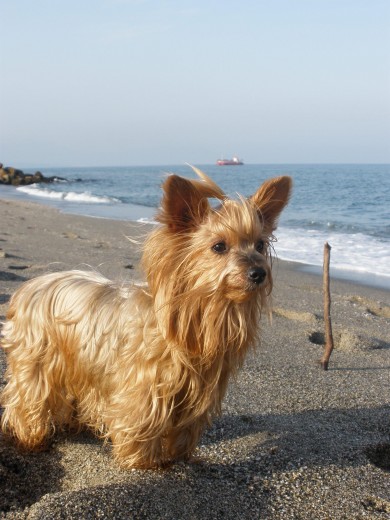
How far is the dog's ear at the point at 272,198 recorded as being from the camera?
3883mm

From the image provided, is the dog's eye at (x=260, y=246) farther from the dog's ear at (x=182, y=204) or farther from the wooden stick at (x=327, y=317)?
the wooden stick at (x=327, y=317)

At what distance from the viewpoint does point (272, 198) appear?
3947mm

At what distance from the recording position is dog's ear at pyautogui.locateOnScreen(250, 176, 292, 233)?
3883mm

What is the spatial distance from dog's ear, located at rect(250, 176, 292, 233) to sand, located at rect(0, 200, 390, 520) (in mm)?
726

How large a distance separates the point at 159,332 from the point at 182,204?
0.74 m

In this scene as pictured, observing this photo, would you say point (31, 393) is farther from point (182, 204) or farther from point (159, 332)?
point (182, 204)

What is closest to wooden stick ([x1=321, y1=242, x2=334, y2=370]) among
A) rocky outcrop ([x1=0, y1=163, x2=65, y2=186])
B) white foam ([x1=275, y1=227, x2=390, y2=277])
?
white foam ([x1=275, y1=227, x2=390, y2=277])

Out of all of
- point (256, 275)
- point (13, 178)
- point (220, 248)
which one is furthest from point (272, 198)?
point (13, 178)

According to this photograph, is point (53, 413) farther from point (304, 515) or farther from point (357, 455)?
point (357, 455)

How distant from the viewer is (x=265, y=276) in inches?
136

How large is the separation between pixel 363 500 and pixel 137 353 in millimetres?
1567

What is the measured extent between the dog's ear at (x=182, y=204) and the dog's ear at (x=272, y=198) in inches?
13.5

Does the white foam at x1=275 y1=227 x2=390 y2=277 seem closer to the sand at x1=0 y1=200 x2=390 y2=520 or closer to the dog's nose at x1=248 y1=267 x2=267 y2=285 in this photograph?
the sand at x1=0 y1=200 x2=390 y2=520

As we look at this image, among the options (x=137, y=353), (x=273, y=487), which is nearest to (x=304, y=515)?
(x=273, y=487)
